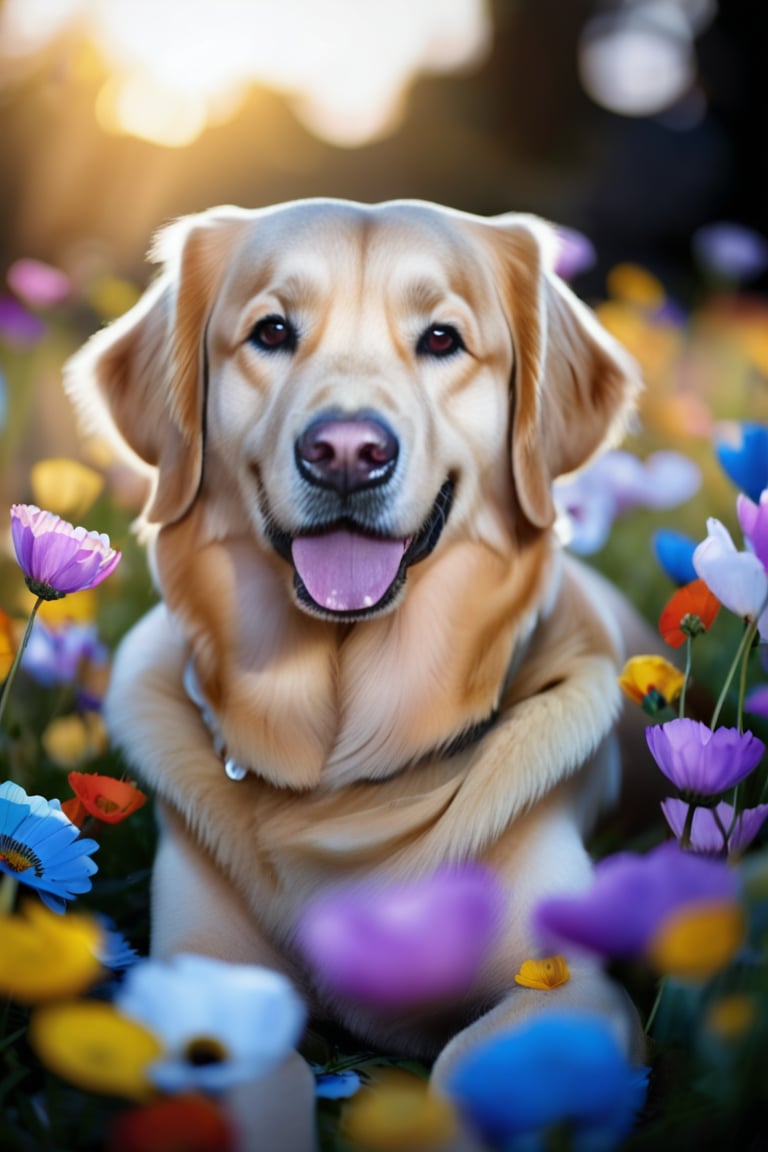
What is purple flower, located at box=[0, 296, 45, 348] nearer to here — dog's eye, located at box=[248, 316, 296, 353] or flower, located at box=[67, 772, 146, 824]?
dog's eye, located at box=[248, 316, 296, 353]

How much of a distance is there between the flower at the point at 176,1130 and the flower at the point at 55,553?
2.60 feet

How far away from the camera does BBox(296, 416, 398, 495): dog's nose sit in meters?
1.77

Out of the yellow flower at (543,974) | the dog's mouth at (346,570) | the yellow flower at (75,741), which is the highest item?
the dog's mouth at (346,570)

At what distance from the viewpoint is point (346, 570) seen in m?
1.95

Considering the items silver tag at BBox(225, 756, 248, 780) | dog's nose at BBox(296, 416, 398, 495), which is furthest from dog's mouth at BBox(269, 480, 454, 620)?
silver tag at BBox(225, 756, 248, 780)

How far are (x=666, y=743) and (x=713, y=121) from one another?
8192mm

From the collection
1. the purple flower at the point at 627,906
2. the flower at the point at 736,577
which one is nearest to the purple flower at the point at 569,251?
the flower at the point at 736,577

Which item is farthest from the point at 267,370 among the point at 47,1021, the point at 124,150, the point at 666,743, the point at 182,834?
the point at 124,150

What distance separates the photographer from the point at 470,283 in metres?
2.11

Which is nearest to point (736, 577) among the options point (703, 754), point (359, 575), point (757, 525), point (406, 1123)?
point (757, 525)

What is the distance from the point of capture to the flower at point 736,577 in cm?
142

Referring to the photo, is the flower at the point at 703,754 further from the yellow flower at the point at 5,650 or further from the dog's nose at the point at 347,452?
the yellow flower at the point at 5,650

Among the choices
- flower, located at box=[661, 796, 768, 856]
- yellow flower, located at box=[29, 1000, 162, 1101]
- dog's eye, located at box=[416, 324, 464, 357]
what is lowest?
flower, located at box=[661, 796, 768, 856]

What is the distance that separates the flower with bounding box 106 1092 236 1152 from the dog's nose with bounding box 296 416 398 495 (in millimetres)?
1065
